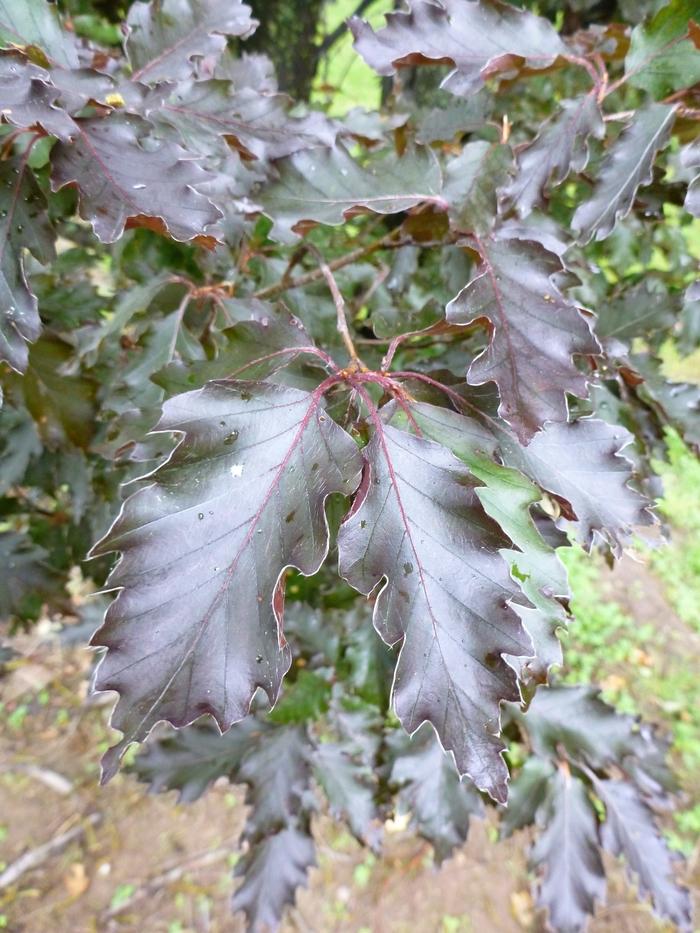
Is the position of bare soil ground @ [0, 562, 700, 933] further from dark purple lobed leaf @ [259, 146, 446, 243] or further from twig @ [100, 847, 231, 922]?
dark purple lobed leaf @ [259, 146, 446, 243]

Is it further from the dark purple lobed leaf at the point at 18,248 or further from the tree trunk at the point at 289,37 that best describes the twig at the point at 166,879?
the tree trunk at the point at 289,37

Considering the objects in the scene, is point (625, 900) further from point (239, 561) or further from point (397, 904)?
point (239, 561)

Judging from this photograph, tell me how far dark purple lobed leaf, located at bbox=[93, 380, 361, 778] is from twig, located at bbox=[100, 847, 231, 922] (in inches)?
66.4

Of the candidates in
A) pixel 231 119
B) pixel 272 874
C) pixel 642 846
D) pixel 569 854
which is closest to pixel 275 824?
pixel 272 874

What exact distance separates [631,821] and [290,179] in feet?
3.64

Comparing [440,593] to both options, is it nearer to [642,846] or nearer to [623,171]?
[623,171]

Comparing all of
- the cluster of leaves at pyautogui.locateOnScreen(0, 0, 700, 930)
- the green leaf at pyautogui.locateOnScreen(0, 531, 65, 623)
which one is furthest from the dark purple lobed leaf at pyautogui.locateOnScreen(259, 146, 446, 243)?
the green leaf at pyautogui.locateOnScreen(0, 531, 65, 623)

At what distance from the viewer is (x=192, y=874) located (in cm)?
183

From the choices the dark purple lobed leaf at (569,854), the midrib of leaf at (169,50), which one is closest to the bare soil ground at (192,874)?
the dark purple lobed leaf at (569,854)

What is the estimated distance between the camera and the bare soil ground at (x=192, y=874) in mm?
1748

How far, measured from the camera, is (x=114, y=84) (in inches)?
23.0

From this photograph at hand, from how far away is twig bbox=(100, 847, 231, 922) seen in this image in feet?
5.85

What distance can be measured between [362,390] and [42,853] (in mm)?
2013

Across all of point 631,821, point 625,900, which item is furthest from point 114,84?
point 625,900
